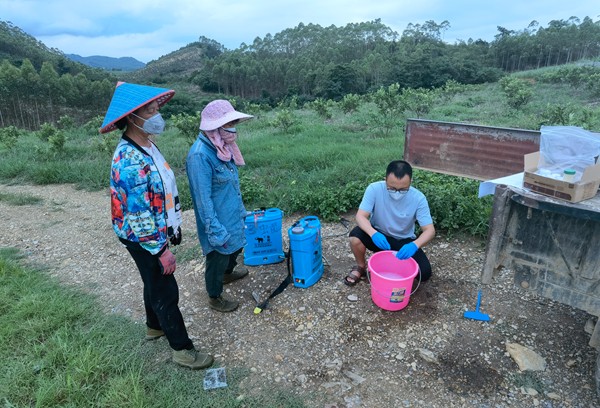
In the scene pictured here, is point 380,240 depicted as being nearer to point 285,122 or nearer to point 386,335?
point 386,335

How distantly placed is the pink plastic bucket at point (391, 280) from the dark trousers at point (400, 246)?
12cm

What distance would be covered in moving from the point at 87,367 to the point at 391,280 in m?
2.05

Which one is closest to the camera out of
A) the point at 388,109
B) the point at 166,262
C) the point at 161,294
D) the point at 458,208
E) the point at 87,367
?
the point at 166,262

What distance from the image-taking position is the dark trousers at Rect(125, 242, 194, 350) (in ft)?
6.47

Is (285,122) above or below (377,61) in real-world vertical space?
below

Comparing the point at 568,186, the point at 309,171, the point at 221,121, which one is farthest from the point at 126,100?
the point at 309,171

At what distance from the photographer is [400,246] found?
3.02 meters

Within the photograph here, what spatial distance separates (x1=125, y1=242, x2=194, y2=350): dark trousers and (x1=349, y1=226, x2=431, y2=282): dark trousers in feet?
5.21

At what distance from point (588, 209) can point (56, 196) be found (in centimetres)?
725

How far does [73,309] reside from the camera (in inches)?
113

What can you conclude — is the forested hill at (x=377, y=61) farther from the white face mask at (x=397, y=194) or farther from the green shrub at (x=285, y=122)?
the white face mask at (x=397, y=194)

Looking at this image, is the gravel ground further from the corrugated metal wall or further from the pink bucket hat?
the pink bucket hat

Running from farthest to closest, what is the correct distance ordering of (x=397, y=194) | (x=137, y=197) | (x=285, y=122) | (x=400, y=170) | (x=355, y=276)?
(x=285, y=122) → (x=355, y=276) → (x=397, y=194) → (x=400, y=170) → (x=137, y=197)

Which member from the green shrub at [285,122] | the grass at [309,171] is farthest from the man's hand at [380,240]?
the green shrub at [285,122]
